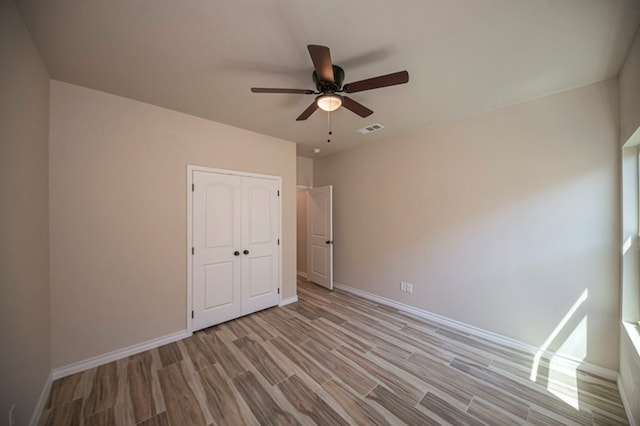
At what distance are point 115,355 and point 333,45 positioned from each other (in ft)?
11.7

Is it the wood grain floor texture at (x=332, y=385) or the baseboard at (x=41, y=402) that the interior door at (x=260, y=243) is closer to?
the wood grain floor texture at (x=332, y=385)

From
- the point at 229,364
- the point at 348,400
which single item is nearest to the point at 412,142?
the point at 348,400

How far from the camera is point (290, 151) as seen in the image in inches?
150

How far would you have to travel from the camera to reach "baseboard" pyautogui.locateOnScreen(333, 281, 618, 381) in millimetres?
2057

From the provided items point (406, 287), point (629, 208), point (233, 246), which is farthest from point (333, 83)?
point (406, 287)

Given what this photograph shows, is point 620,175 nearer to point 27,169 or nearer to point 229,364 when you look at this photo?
A: point 229,364

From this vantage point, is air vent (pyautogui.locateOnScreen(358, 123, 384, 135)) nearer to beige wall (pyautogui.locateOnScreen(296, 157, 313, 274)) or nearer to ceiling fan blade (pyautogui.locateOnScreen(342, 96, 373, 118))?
ceiling fan blade (pyautogui.locateOnScreen(342, 96, 373, 118))

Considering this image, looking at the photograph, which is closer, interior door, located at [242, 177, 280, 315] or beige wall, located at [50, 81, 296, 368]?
beige wall, located at [50, 81, 296, 368]

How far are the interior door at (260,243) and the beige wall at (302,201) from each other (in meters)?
1.30

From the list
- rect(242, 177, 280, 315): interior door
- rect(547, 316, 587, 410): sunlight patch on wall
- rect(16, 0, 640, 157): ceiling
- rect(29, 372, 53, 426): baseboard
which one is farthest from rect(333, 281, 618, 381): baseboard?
rect(29, 372, 53, 426): baseboard

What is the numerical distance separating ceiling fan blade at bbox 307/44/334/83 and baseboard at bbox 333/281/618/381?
3.24m

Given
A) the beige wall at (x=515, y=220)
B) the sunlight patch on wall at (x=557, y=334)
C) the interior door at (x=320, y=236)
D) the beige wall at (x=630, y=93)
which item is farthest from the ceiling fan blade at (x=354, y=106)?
the sunlight patch on wall at (x=557, y=334)

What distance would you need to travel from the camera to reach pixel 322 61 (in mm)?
1461

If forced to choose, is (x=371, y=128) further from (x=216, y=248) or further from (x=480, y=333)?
(x=480, y=333)
